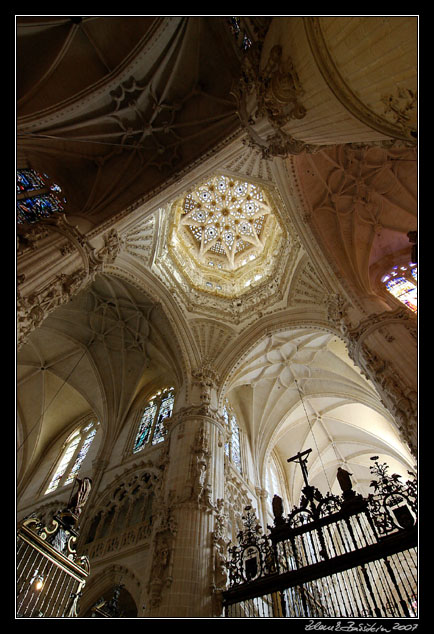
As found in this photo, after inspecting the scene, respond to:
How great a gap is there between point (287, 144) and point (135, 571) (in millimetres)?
12351

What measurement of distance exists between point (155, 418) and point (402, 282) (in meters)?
12.2

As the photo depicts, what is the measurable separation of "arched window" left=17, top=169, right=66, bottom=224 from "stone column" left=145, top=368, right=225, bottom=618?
8544 mm

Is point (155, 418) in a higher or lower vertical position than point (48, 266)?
higher

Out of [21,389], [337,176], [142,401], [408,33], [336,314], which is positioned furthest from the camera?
[21,389]

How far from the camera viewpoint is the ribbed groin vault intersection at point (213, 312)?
6.51 meters

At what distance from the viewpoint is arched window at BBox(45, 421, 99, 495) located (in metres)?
16.2

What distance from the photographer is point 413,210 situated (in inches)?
566

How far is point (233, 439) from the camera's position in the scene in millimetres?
16344

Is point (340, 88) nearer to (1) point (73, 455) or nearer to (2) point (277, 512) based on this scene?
(2) point (277, 512)

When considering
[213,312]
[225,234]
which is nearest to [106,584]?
[213,312]

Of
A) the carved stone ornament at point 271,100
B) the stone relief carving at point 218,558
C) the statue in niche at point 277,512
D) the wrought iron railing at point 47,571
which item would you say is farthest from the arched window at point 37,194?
the statue in niche at point 277,512

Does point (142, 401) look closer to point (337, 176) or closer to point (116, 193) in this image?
point (116, 193)

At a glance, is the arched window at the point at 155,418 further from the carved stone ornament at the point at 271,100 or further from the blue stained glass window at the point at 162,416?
the carved stone ornament at the point at 271,100

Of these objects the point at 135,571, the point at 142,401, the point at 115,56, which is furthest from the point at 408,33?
the point at 142,401
